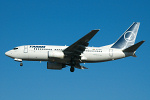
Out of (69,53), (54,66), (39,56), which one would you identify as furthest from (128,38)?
(39,56)

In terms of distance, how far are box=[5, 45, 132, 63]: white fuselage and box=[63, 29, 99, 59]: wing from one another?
1.03 meters

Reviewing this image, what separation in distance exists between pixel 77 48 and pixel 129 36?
37.3ft

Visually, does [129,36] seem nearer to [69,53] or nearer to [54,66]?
[69,53]

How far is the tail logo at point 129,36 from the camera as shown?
53041 millimetres

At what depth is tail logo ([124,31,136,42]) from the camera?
53.0 meters

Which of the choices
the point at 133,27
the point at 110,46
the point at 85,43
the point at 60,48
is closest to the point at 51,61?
the point at 60,48

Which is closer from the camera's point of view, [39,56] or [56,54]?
[56,54]

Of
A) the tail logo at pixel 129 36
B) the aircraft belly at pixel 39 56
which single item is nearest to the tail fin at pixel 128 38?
the tail logo at pixel 129 36

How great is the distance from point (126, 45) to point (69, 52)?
35.7 ft

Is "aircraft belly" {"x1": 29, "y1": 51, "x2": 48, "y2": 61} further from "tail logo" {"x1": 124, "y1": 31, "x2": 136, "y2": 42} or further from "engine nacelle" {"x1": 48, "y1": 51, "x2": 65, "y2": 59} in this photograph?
"tail logo" {"x1": 124, "y1": 31, "x2": 136, "y2": 42}

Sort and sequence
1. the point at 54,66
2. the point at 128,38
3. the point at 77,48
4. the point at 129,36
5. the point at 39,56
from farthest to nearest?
the point at 129,36
the point at 128,38
the point at 54,66
the point at 39,56
the point at 77,48

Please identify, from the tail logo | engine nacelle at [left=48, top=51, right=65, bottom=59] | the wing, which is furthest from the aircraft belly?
the tail logo

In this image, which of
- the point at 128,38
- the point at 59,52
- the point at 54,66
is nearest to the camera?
the point at 59,52

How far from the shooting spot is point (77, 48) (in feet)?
155
